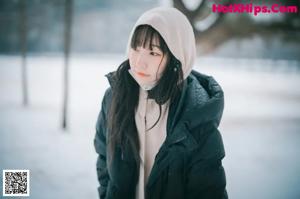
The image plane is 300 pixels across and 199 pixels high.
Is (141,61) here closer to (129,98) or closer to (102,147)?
(129,98)

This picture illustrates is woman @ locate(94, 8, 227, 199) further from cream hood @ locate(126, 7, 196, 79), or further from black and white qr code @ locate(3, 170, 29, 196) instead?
black and white qr code @ locate(3, 170, 29, 196)

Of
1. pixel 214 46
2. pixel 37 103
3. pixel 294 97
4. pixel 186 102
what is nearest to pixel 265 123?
pixel 294 97

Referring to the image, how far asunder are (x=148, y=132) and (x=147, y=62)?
0.95ft

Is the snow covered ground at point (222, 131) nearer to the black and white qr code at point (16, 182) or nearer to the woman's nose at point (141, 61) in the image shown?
the black and white qr code at point (16, 182)

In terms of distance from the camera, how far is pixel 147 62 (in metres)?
1.04

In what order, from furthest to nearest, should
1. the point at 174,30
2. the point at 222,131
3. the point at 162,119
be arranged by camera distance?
the point at 222,131 < the point at 162,119 < the point at 174,30

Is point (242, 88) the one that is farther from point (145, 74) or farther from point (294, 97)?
point (145, 74)

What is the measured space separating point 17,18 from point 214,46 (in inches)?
71.0

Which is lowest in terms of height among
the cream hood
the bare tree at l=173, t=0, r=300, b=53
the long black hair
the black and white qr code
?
the black and white qr code

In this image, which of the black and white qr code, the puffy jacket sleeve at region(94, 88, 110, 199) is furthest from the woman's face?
the black and white qr code

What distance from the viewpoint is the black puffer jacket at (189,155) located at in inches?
41.8

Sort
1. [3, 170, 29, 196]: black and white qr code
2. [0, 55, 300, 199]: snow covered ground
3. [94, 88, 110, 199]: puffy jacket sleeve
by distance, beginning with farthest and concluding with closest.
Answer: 1. [0, 55, 300, 199]: snow covered ground
2. [3, 170, 29, 196]: black and white qr code
3. [94, 88, 110, 199]: puffy jacket sleeve

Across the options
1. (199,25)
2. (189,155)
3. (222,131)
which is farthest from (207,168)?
(199,25)

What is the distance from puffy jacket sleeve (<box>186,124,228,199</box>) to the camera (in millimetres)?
1066
